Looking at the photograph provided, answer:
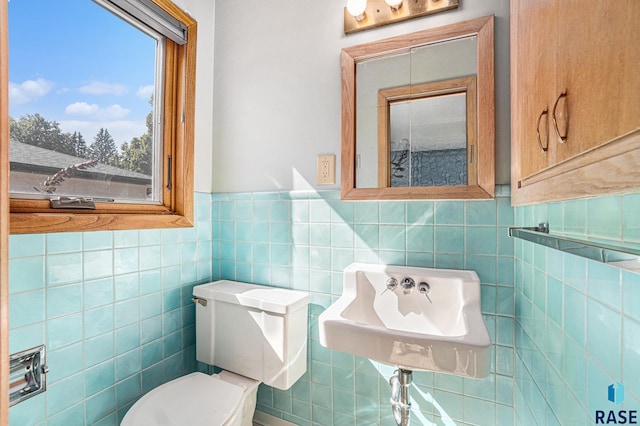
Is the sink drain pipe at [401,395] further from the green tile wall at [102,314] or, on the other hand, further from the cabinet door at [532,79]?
the green tile wall at [102,314]

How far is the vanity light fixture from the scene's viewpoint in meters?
1.21

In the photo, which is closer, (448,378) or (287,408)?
(448,378)

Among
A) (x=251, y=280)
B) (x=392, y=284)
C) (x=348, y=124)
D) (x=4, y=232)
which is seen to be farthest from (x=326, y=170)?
(x=4, y=232)

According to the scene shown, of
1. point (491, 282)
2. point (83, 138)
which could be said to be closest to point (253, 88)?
point (83, 138)

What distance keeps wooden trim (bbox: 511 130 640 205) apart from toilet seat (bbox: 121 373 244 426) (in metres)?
1.20

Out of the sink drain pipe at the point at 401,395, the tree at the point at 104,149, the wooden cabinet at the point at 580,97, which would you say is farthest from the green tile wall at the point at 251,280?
the wooden cabinet at the point at 580,97

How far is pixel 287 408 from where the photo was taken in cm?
150

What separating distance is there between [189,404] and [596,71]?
144 cm

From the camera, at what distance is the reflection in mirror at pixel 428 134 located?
117 centimetres

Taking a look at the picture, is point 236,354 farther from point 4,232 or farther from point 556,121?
point 556,121

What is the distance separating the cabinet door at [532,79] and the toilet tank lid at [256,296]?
98 centimetres

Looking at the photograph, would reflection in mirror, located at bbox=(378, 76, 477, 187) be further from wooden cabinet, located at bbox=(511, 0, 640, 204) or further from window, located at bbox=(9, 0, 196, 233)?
window, located at bbox=(9, 0, 196, 233)

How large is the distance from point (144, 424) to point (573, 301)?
130 cm

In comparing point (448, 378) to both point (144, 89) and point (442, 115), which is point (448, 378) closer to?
point (442, 115)
